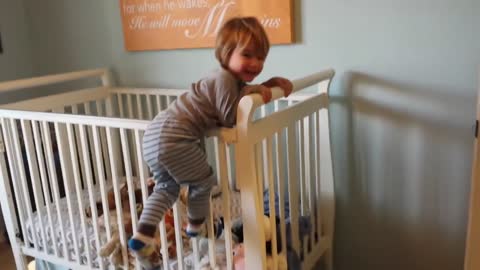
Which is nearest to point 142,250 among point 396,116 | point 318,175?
point 318,175

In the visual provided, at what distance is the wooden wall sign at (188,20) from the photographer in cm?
195

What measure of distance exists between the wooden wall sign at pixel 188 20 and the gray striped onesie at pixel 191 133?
65cm

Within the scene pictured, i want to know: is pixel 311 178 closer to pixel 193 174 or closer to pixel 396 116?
pixel 396 116

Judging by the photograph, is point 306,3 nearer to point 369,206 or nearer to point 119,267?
point 369,206

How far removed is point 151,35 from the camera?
2330 millimetres

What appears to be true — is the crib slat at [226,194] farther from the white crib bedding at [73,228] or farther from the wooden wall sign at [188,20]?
the wooden wall sign at [188,20]

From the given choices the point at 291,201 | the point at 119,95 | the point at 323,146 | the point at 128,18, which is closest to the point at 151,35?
the point at 128,18

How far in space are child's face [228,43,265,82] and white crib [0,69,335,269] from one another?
84 millimetres

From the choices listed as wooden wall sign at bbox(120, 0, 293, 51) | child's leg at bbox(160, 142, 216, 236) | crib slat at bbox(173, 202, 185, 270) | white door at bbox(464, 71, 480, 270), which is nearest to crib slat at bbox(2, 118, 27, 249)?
wooden wall sign at bbox(120, 0, 293, 51)

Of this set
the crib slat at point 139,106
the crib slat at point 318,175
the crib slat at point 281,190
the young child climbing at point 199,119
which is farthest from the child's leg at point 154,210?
the crib slat at point 139,106

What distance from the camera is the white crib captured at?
1.42 m

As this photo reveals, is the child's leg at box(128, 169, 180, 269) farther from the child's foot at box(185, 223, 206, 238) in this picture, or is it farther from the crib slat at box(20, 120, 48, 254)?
the crib slat at box(20, 120, 48, 254)

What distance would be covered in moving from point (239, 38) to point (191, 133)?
0.29m

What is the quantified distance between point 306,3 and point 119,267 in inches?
48.8
